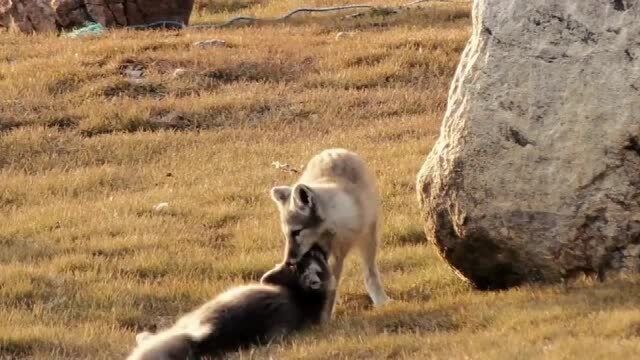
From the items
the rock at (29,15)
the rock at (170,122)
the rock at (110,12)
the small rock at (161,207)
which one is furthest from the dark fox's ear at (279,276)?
the rock at (29,15)

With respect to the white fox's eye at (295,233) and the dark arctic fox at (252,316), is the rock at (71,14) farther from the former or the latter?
the dark arctic fox at (252,316)

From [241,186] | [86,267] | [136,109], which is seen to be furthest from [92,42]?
[86,267]

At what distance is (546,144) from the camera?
8664 millimetres

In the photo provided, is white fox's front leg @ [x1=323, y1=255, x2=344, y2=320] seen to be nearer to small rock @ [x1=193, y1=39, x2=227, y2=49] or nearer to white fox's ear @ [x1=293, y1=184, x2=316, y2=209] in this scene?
white fox's ear @ [x1=293, y1=184, x2=316, y2=209]

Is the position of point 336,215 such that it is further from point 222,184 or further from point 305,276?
point 222,184

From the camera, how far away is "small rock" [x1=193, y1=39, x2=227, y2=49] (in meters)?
19.5

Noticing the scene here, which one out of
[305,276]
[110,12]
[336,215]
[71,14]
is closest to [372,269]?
[336,215]

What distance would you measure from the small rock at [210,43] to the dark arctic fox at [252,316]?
35.6ft

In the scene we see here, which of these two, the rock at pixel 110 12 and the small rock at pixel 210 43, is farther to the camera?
the rock at pixel 110 12

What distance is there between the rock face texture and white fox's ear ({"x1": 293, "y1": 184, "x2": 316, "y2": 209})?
99 cm

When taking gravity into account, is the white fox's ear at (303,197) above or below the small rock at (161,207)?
above

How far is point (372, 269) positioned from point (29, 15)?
14.4 m

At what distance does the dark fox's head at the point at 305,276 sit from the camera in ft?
28.6

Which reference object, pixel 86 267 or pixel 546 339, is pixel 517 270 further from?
pixel 86 267
